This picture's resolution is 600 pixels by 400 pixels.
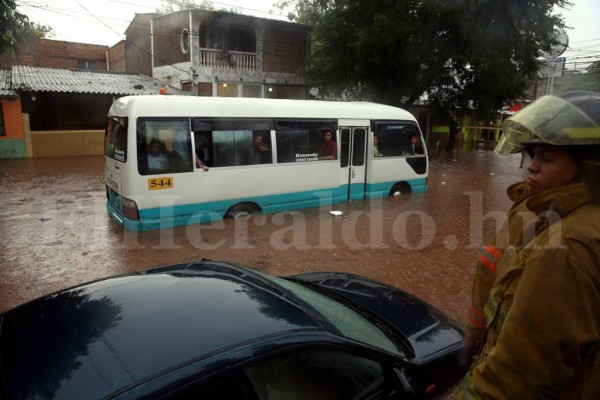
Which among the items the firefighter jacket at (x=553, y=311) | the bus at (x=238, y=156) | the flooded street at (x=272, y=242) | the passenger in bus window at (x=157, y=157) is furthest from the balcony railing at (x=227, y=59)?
the firefighter jacket at (x=553, y=311)

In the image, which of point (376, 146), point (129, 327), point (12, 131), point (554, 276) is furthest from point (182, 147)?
point (12, 131)

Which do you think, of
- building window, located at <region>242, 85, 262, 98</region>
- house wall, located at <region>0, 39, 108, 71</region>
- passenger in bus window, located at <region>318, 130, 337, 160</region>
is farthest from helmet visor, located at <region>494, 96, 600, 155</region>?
house wall, located at <region>0, 39, 108, 71</region>

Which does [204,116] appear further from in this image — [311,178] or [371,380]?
[371,380]

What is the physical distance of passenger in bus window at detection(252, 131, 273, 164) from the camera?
773 centimetres

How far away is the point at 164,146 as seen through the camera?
673 centimetres

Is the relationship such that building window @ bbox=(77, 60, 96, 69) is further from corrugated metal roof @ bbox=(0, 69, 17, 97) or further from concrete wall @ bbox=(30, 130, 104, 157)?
Answer: concrete wall @ bbox=(30, 130, 104, 157)

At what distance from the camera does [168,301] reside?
6.56 feet

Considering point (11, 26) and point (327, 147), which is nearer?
point (11, 26)

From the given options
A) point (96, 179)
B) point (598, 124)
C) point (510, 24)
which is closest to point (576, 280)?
point (598, 124)

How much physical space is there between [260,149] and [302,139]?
40.7 inches

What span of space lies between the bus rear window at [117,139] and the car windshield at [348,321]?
497 cm

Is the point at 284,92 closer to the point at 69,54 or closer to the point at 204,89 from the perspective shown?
the point at 204,89

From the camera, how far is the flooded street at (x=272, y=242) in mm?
5480

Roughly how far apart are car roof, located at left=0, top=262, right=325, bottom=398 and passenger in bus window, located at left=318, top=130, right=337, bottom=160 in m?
6.54
